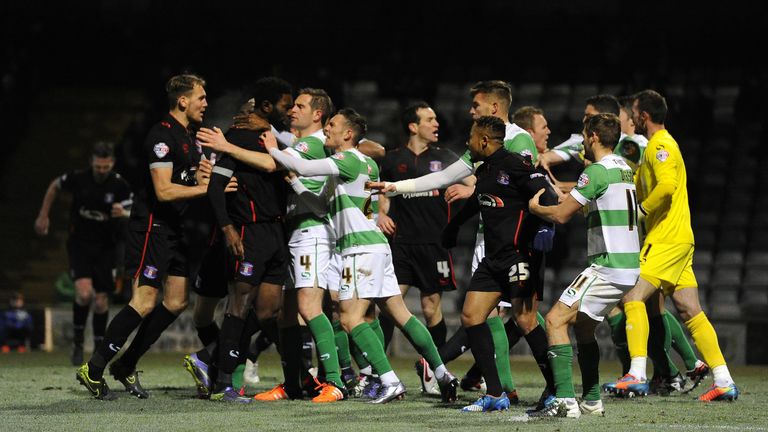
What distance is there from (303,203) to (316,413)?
157cm

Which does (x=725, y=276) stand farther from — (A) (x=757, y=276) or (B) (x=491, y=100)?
(B) (x=491, y=100)

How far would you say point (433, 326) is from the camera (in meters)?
9.70

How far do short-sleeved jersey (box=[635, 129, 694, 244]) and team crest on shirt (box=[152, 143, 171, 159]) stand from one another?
3317mm

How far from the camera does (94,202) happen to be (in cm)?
1209

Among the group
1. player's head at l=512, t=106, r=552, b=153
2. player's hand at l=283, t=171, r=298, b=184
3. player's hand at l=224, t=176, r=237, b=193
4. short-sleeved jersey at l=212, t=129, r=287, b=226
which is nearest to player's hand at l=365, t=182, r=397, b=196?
player's hand at l=283, t=171, r=298, b=184

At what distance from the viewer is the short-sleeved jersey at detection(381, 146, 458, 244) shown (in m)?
9.74

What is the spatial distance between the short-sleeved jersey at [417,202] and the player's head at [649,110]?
5.26 ft

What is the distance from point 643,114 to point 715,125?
32.0 feet

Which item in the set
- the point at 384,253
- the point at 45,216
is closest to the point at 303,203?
the point at 384,253

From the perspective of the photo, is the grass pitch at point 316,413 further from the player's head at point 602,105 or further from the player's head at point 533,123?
the player's head at point 602,105

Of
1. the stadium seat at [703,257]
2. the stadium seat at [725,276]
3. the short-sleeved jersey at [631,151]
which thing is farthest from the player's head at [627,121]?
the stadium seat at [703,257]

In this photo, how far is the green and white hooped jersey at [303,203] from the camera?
27.7 ft

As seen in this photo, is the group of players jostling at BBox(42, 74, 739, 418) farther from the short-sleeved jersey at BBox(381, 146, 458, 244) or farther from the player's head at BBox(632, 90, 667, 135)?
the short-sleeved jersey at BBox(381, 146, 458, 244)

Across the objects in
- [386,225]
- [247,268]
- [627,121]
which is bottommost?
[247,268]
